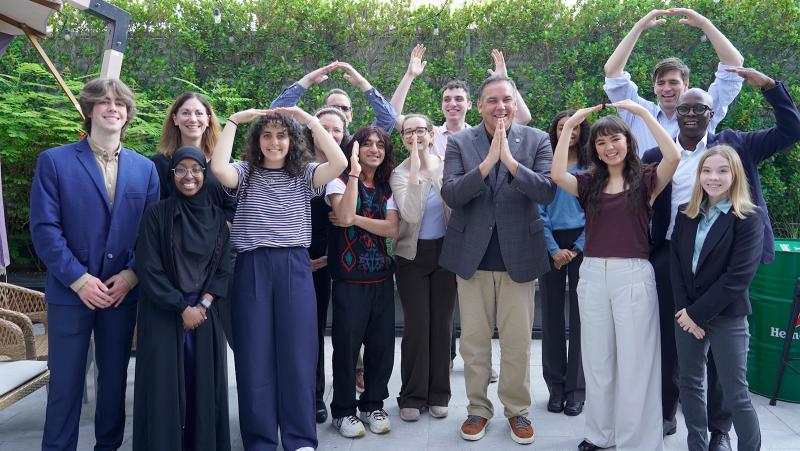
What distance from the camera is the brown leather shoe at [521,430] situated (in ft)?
11.7

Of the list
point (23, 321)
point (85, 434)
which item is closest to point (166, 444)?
point (85, 434)

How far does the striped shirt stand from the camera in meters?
3.27

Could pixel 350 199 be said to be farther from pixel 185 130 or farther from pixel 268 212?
pixel 185 130

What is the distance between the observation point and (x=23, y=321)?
3705 millimetres

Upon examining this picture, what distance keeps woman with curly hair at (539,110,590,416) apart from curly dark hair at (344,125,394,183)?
104 cm

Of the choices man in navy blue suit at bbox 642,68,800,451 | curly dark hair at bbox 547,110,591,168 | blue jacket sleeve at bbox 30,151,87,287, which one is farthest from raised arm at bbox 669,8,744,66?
blue jacket sleeve at bbox 30,151,87,287

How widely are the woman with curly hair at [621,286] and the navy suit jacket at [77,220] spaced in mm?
2307

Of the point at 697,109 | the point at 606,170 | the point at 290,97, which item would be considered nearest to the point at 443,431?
the point at 606,170

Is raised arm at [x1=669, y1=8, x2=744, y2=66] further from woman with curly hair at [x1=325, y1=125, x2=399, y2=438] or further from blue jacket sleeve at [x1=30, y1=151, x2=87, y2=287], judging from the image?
blue jacket sleeve at [x1=30, y1=151, x2=87, y2=287]

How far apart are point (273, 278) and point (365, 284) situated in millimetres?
615

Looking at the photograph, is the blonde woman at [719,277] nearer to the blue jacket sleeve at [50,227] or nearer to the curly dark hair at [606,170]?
the curly dark hair at [606,170]

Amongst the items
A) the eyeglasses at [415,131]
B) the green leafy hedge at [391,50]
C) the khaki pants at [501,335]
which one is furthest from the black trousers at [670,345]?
the green leafy hedge at [391,50]

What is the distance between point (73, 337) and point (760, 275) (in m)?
4.22

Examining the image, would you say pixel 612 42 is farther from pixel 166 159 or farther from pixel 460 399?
pixel 166 159
